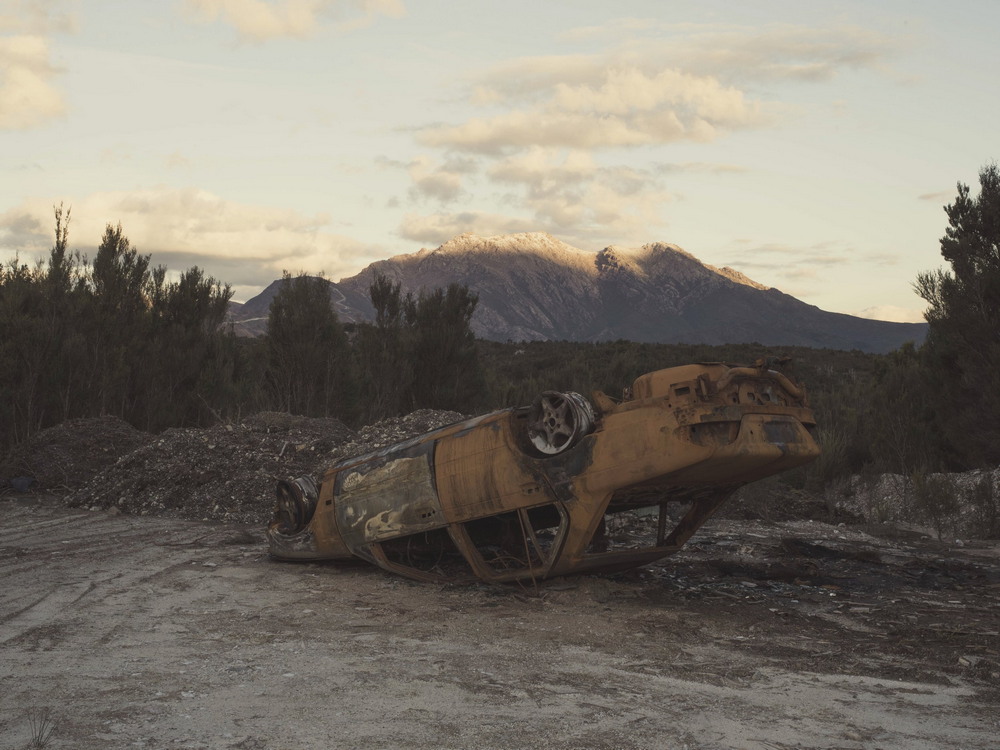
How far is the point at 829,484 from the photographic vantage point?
19828mm

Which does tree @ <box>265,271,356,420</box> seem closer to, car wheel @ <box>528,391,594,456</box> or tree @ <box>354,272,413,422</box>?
tree @ <box>354,272,413,422</box>

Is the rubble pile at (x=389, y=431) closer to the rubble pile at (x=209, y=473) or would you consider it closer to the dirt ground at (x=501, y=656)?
the rubble pile at (x=209, y=473)

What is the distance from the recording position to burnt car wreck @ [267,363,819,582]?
23.9 feet

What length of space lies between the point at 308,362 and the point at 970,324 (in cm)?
1921

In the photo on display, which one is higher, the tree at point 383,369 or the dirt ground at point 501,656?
the tree at point 383,369

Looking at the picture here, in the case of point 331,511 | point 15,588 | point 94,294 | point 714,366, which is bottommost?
point 15,588

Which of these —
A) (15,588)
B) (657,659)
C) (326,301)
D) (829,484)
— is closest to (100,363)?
(326,301)

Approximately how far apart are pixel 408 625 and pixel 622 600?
7.03 ft

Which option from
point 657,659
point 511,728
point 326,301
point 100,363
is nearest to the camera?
point 511,728

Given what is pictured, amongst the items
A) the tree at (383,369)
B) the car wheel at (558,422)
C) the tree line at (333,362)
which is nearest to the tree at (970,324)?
the tree line at (333,362)

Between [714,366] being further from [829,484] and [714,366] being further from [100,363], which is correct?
[100,363]

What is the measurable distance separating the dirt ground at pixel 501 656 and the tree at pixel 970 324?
940 cm

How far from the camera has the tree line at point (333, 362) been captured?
19219mm

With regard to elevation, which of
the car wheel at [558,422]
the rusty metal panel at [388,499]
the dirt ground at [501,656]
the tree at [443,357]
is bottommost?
the dirt ground at [501,656]
